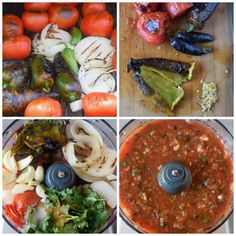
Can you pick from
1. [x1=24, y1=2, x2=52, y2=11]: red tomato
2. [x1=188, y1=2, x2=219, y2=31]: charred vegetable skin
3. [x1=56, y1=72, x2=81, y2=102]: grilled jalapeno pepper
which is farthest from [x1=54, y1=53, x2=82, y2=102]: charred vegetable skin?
[x1=188, y1=2, x2=219, y2=31]: charred vegetable skin

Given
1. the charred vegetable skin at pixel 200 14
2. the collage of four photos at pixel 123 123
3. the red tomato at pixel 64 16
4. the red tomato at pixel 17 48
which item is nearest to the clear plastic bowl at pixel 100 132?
the collage of four photos at pixel 123 123

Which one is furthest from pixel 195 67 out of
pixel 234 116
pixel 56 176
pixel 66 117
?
pixel 56 176

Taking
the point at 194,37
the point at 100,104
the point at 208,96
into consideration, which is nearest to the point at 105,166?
the point at 100,104

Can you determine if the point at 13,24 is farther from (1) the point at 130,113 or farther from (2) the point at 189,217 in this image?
(2) the point at 189,217

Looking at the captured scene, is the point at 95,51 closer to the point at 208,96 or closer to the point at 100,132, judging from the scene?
the point at 100,132

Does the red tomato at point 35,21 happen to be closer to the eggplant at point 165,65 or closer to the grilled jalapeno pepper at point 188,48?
the eggplant at point 165,65
